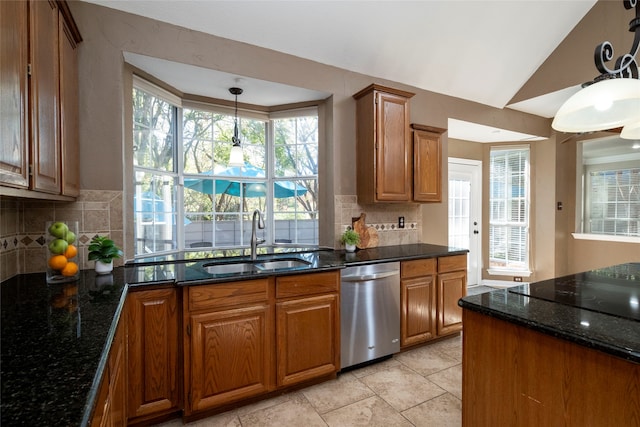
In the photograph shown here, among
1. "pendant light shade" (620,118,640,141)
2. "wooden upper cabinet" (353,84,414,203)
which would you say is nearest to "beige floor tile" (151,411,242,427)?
"wooden upper cabinet" (353,84,414,203)

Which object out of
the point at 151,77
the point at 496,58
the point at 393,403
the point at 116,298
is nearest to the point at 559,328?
the point at 393,403

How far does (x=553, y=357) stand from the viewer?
1079 millimetres

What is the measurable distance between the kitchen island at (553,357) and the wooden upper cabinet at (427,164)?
1.76 m

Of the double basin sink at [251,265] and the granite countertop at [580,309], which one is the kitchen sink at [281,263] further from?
the granite countertop at [580,309]

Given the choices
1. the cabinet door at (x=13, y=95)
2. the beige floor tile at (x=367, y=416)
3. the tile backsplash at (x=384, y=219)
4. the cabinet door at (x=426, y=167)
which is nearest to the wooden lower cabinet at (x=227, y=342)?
the beige floor tile at (x=367, y=416)

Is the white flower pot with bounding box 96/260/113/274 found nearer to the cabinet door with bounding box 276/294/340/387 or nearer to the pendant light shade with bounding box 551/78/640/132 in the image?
the cabinet door with bounding box 276/294/340/387

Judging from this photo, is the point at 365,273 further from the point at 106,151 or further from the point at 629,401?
the point at 106,151

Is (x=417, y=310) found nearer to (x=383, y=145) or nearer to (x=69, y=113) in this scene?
(x=383, y=145)

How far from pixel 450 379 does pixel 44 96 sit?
3118 millimetres

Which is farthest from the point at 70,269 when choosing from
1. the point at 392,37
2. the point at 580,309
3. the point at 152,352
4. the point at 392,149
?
the point at 392,37

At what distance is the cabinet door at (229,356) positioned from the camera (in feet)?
5.98

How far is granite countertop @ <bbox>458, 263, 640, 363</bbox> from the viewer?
3.15 ft

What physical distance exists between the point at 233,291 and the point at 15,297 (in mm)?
1022

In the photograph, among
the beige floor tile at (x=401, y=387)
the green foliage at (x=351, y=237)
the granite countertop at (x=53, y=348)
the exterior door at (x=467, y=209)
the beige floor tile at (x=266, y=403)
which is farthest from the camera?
the exterior door at (x=467, y=209)
